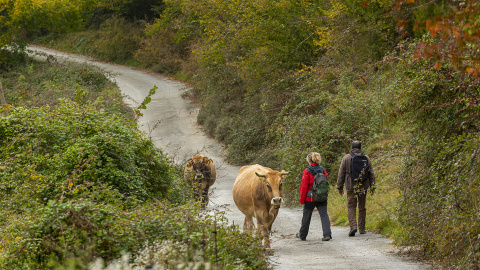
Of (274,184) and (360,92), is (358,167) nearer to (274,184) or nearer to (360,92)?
(274,184)

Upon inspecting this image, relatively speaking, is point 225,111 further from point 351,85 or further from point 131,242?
point 131,242

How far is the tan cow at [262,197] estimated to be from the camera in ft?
36.1

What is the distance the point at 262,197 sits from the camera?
1146 cm

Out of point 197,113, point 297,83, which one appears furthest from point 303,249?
point 197,113

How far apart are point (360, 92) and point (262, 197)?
8978 mm

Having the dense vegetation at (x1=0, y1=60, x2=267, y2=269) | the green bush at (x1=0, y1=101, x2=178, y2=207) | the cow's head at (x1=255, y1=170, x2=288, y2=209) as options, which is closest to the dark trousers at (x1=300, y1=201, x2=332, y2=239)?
the cow's head at (x1=255, y1=170, x2=288, y2=209)

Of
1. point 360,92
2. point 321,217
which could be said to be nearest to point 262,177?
point 321,217

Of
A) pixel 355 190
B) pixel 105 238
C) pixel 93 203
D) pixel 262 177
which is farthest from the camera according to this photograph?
pixel 355 190

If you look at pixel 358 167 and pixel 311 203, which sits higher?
pixel 358 167

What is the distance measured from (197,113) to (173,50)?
12435 mm

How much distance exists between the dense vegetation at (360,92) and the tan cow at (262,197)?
2364 mm

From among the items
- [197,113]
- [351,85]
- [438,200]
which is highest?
[351,85]

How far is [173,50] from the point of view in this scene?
151ft

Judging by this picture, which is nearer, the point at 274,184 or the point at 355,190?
the point at 274,184
